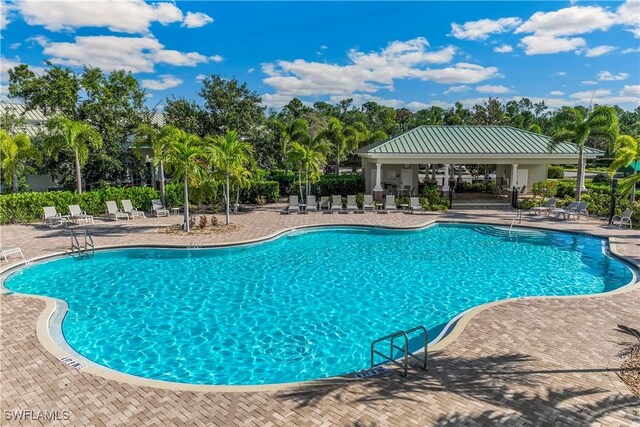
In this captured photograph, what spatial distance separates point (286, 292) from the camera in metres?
12.6

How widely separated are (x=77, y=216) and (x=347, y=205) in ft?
47.1

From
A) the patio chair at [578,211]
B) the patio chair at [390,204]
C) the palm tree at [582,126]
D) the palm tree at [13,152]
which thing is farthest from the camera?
the patio chair at [390,204]

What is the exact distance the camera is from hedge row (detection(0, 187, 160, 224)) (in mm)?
20547

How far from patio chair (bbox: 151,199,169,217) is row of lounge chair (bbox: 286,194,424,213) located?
6.91m

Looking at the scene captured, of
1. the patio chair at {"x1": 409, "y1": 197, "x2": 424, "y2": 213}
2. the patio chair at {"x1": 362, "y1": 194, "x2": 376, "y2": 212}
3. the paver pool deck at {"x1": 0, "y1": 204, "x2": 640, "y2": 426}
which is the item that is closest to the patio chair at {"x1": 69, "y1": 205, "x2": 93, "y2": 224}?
the paver pool deck at {"x1": 0, "y1": 204, "x2": 640, "y2": 426}

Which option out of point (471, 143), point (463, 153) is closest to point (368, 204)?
point (463, 153)

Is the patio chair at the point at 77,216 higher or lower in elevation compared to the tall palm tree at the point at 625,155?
lower

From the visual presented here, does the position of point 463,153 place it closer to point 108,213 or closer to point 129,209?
point 129,209

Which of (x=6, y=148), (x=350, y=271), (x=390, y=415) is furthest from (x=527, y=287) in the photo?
(x=6, y=148)

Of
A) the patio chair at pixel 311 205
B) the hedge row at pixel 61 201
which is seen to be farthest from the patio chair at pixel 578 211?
the hedge row at pixel 61 201

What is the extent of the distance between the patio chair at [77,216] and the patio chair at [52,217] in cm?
38

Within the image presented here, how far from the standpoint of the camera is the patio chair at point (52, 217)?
802 inches

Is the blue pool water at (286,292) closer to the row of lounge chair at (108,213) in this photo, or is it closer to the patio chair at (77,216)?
the patio chair at (77,216)

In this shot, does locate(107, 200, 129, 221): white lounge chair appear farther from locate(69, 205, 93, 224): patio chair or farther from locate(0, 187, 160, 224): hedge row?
locate(69, 205, 93, 224): patio chair
